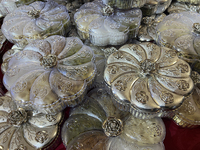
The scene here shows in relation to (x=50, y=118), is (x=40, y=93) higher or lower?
higher

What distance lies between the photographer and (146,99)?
0.79m

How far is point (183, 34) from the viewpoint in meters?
1.08

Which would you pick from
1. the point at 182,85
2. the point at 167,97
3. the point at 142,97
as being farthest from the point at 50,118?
the point at 182,85

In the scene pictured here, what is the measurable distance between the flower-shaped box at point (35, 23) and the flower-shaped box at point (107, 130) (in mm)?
691

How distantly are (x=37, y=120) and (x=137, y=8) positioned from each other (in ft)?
3.93

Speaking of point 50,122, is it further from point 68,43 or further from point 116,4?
point 116,4

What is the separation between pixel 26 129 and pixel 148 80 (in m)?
0.81

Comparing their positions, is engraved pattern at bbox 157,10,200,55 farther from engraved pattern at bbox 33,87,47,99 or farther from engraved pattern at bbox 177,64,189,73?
engraved pattern at bbox 33,87,47,99

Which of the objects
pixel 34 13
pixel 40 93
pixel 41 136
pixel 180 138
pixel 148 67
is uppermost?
pixel 34 13

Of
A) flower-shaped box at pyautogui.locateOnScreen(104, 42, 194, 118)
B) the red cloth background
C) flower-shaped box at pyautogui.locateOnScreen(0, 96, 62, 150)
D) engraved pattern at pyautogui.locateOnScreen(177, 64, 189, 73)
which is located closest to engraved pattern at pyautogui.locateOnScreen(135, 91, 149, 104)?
flower-shaped box at pyautogui.locateOnScreen(104, 42, 194, 118)

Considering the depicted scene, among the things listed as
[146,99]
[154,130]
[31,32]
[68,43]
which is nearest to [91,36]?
[68,43]

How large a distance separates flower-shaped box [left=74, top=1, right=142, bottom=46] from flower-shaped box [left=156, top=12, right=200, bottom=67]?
23cm

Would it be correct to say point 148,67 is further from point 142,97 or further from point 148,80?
point 142,97

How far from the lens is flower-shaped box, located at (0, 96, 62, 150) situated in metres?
0.86
